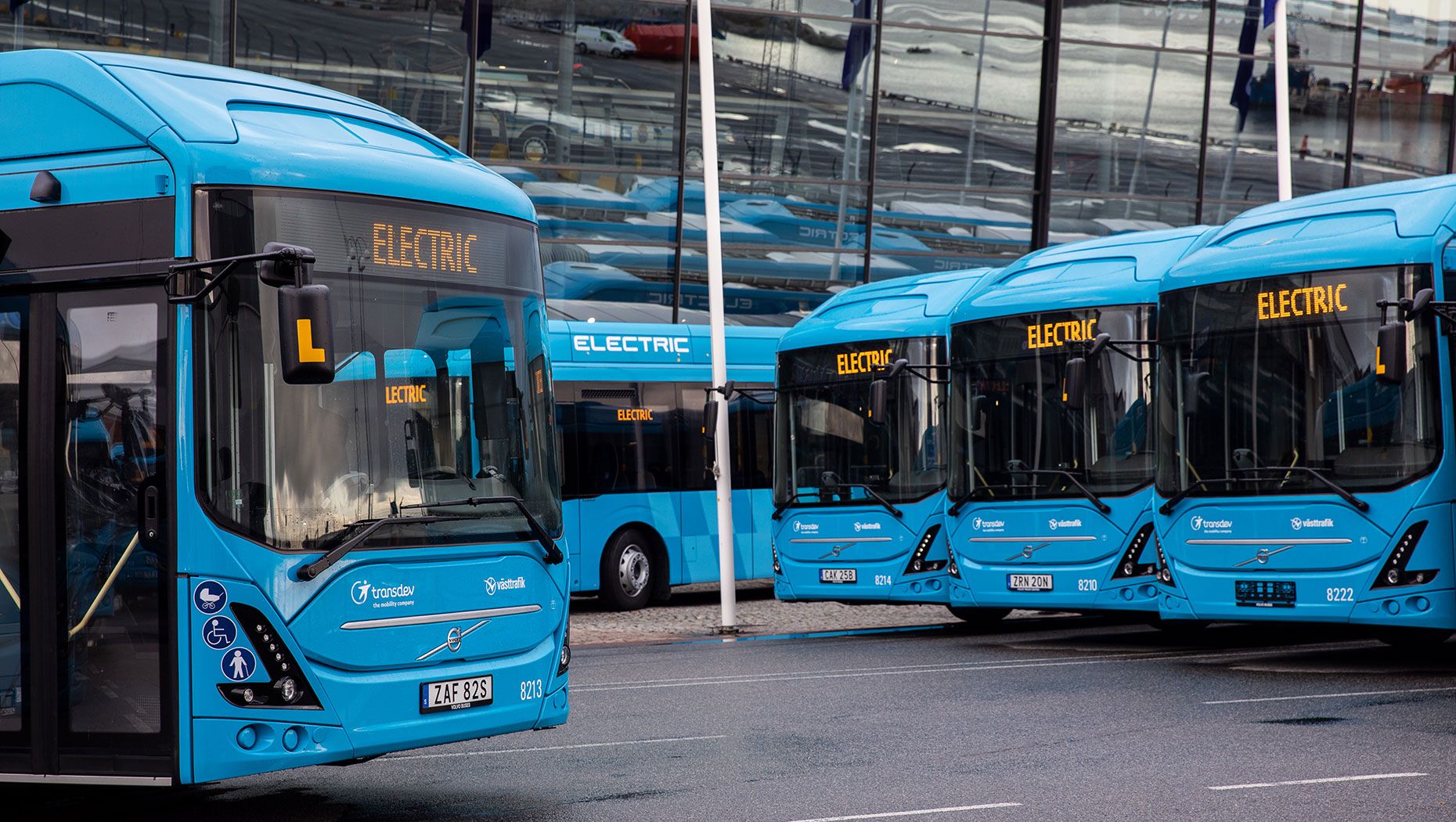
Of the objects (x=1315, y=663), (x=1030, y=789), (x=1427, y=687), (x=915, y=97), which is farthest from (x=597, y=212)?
(x=1030, y=789)

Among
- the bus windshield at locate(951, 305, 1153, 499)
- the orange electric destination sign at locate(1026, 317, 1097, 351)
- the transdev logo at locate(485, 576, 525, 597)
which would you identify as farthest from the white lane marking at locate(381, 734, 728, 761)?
the orange electric destination sign at locate(1026, 317, 1097, 351)

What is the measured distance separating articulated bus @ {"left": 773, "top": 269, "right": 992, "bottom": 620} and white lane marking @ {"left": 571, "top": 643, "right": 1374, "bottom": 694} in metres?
2.35

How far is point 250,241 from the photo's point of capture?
681 centimetres

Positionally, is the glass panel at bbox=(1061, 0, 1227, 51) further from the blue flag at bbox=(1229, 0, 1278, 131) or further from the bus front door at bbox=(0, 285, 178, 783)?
the bus front door at bbox=(0, 285, 178, 783)

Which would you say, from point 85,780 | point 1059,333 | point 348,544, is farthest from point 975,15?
point 85,780

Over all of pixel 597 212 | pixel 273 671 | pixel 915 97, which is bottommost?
pixel 273 671

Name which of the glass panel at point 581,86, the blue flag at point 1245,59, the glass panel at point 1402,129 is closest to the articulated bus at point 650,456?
the glass panel at point 581,86

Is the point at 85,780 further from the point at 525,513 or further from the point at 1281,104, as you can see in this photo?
the point at 1281,104

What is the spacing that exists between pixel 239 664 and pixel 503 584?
1.26 metres

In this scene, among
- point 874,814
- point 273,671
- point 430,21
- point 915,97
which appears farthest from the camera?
point 915,97

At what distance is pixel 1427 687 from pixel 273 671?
7650mm

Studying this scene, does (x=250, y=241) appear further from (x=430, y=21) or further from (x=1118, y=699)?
(x=430, y=21)

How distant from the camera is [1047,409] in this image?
14789 millimetres

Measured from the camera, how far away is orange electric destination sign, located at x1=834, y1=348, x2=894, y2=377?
16434mm
